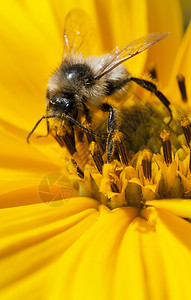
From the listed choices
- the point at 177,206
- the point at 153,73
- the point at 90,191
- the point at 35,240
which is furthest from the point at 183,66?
the point at 35,240

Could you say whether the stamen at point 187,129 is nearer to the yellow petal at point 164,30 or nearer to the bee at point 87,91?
the bee at point 87,91

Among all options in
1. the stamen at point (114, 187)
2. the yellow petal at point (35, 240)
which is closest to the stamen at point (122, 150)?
the stamen at point (114, 187)

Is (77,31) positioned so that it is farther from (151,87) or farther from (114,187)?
(114,187)

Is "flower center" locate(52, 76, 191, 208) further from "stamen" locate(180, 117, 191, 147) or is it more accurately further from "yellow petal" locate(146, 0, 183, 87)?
"yellow petal" locate(146, 0, 183, 87)

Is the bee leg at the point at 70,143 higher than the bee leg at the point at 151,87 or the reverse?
the reverse

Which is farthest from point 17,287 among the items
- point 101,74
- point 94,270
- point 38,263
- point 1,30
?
point 1,30

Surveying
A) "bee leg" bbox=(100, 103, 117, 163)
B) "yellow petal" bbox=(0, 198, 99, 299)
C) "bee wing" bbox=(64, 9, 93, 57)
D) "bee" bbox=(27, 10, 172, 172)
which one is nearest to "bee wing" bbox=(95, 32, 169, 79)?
"bee" bbox=(27, 10, 172, 172)

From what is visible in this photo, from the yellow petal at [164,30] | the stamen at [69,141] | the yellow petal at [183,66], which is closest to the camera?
the stamen at [69,141]
